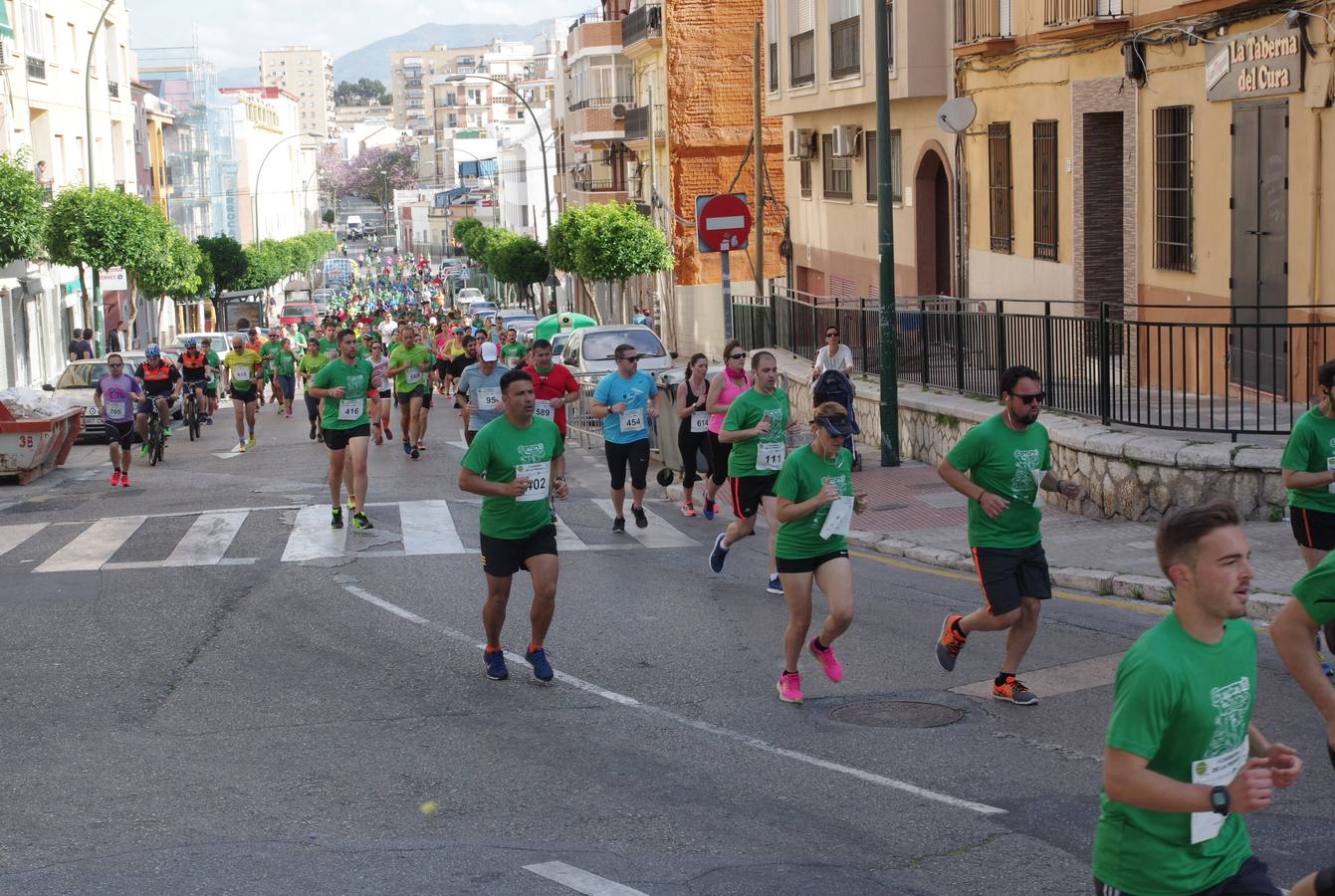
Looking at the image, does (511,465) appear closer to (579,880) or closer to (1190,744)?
(579,880)

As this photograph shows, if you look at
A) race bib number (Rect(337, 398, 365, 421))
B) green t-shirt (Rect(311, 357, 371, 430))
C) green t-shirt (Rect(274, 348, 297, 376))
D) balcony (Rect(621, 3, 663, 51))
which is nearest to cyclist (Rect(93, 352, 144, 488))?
green t-shirt (Rect(311, 357, 371, 430))

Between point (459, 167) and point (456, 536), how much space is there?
500ft

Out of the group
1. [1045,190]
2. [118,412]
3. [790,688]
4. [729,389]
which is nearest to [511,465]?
[790,688]

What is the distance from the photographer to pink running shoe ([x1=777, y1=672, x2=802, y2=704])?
9.04m

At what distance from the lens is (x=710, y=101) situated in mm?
51406

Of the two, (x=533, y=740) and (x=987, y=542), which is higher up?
(x=987, y=542)

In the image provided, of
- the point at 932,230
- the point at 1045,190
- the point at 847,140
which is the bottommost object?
the point at 932,230

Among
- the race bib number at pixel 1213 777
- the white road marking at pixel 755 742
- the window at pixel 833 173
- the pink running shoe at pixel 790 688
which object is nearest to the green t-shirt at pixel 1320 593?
the race bib number at pixel 1213 777

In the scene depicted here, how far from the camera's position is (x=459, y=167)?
538ft

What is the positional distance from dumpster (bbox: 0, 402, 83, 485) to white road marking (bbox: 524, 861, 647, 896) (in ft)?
54.4

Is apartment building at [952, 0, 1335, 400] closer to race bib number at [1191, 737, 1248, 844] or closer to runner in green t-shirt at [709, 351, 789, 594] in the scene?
runner in green t-shirt at [709, 351, 789, 594]

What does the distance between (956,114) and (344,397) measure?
11491mm

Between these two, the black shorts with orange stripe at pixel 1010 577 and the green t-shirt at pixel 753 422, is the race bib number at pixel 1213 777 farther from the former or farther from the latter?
the green t-shirt at pixel 753 422

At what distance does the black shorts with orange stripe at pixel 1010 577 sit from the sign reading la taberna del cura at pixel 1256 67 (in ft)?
28.7
